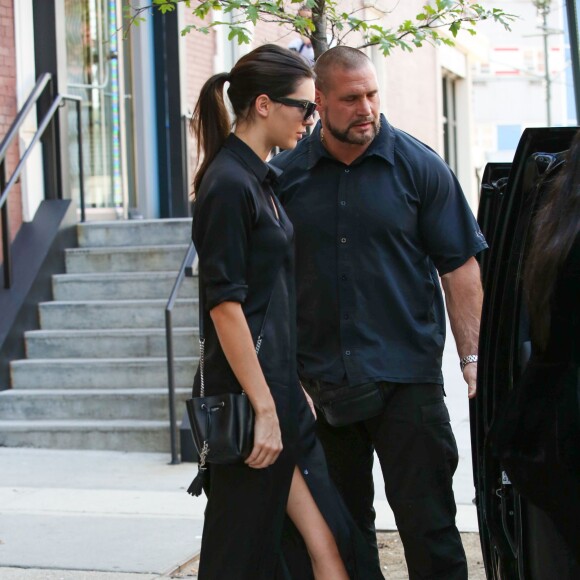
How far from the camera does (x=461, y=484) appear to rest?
22.0ft

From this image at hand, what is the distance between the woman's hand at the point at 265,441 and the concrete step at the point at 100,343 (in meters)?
5.25

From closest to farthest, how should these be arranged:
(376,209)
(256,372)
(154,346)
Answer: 1. (256,372)
2. (376,209)
3. (154,346)

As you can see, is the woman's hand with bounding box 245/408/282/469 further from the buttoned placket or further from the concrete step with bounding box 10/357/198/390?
the concrete step with bounding box 10/357/198/390

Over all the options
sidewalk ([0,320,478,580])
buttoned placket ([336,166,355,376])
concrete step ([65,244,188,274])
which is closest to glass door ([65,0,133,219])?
concrete step ([65,244,188,274])

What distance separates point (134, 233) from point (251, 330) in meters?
6.66

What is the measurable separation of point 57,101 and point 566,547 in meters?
7.53

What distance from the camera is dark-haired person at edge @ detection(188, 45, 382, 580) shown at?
131 inches

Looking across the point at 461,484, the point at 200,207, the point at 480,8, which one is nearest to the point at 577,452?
the point at 200,207

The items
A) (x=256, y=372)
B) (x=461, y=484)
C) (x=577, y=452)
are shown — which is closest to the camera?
(x=577, y=452)

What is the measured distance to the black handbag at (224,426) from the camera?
331 centimetres

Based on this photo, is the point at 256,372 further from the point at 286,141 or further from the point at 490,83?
the point at 490,83

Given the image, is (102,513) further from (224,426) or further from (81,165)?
(81,165)

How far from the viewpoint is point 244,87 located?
3.52m

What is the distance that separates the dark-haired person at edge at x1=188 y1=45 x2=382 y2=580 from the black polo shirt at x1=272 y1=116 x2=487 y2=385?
0.44m
